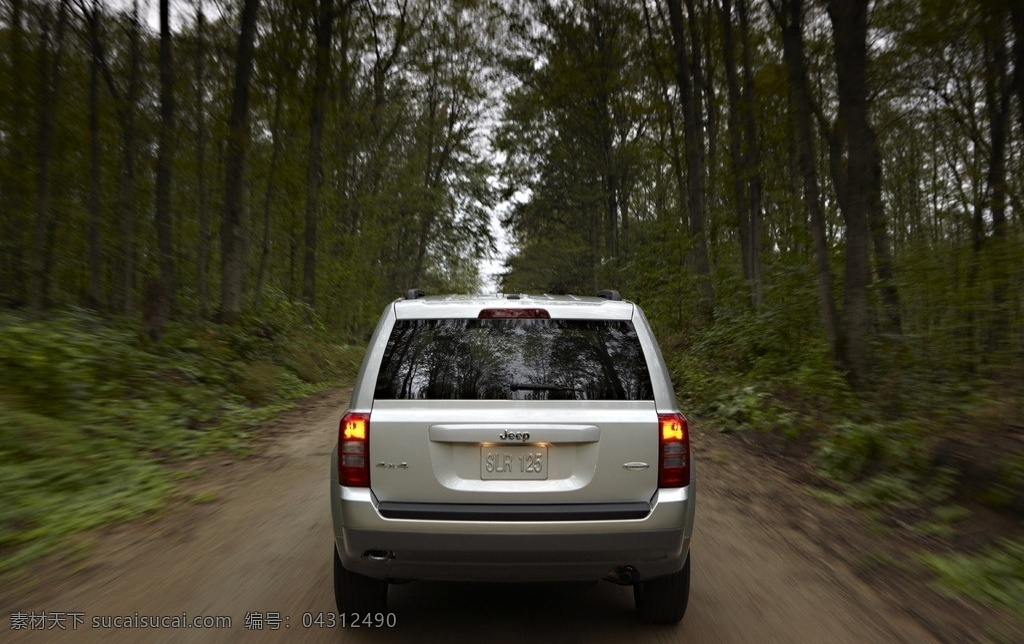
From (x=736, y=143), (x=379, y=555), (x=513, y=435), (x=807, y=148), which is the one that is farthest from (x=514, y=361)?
(x=736, y=143)

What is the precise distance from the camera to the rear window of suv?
2945mm

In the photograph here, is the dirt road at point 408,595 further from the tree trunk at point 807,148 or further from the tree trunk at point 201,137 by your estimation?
the tree trunk at point 201,137

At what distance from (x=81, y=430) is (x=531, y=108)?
19394mm

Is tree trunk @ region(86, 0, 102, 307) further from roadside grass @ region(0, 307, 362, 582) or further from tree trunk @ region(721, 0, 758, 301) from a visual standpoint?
tree trunk @ region(721, 0, 758, 301)

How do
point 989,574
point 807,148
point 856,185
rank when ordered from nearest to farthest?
point 989,574, point 856,185, point 807,148

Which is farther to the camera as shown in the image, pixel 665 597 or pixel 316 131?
pixel 316 131

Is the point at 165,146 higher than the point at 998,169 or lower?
higher

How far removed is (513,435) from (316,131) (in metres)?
17.6

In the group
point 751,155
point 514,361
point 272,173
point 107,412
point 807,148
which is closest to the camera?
point 514,361

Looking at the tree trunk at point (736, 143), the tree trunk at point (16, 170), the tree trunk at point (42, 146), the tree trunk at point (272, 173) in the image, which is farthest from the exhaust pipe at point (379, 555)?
the tree trunk at point (272, 173)

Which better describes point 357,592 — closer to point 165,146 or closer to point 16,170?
point 165,146

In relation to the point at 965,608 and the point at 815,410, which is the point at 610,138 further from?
the point at 965,608

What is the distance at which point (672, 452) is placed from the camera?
2910mm

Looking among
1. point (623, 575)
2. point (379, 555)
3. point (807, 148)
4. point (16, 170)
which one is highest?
point (16, 170)
